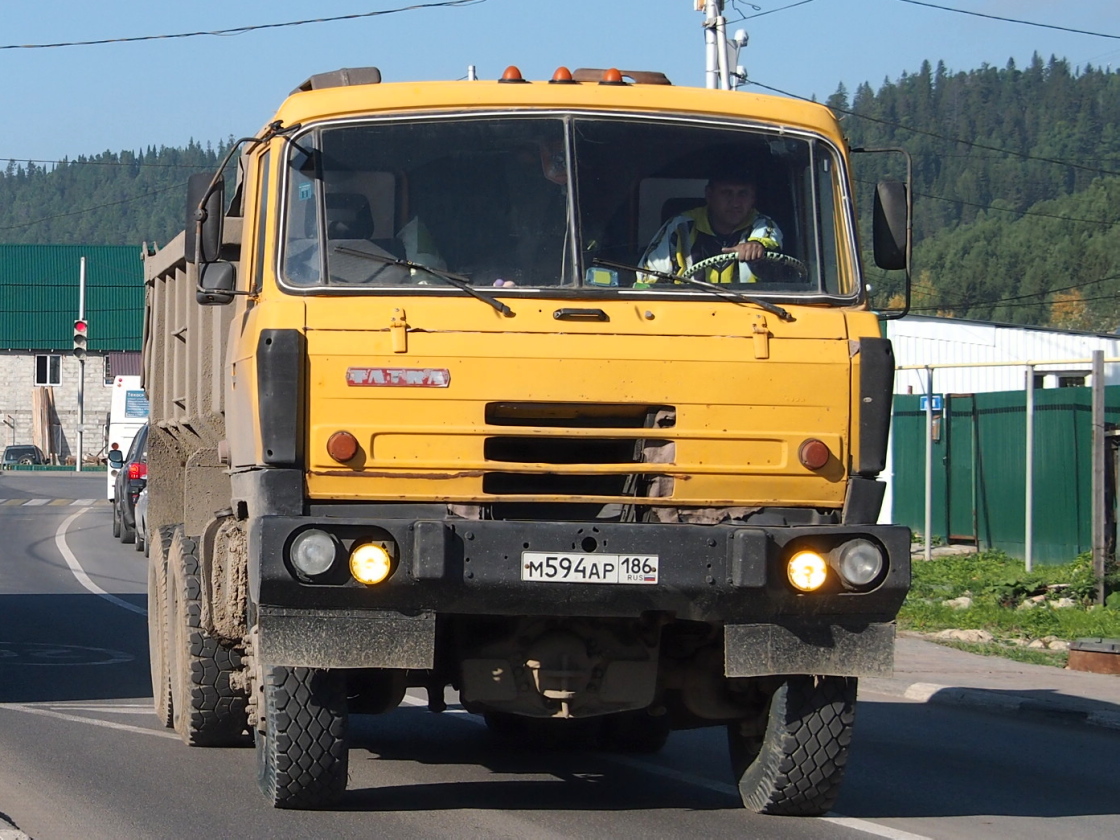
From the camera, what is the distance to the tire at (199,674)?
8.28 meters

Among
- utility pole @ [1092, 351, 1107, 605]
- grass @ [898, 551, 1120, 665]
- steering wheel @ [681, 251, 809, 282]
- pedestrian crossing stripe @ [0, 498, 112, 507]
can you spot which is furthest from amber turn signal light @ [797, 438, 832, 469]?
pedestrian crossing stripe @ [0, 498, 112, 507]

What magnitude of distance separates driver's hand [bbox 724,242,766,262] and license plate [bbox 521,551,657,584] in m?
1.41

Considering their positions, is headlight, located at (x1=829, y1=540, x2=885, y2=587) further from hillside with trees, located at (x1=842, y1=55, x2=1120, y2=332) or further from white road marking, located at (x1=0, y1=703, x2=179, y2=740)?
hillside with trees, located at (x1=842, y1=55, x2=1120, y2=332)

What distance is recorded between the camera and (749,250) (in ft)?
22.0

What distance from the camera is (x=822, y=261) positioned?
6688 millimetres

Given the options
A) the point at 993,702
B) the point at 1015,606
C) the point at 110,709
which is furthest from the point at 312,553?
the point at 1015,606

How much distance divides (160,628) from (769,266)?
455cm

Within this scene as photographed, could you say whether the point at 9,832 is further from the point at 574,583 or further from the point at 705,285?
the point at 705,285

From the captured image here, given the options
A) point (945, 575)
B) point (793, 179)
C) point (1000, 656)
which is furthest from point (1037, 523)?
point (793, 179)

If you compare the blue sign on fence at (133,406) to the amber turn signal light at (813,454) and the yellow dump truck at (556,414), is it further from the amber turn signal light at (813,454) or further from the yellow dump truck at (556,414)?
the amber turn signal light at (813,454)

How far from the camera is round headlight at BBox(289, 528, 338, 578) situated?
5.91m

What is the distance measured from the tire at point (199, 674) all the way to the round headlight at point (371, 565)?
236cm

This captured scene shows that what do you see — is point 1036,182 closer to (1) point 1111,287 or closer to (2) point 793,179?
(1) point 1111,287

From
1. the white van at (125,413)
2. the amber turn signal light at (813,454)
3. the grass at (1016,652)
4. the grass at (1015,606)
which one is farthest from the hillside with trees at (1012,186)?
the amber turn signal light at (813,454)
